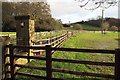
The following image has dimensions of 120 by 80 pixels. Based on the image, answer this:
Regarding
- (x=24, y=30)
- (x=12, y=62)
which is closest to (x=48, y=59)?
(x=12, y=62)

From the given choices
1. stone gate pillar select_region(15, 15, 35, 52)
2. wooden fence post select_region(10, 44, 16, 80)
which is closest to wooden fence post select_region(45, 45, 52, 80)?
wooden fence post select_region(10, 44, 16, 80)

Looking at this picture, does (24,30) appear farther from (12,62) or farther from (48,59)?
(48,59)

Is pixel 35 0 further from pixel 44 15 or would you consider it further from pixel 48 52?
pixel 48 52

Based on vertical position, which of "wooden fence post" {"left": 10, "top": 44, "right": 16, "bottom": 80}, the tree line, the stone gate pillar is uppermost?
the tree line

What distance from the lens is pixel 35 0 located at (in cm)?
2577

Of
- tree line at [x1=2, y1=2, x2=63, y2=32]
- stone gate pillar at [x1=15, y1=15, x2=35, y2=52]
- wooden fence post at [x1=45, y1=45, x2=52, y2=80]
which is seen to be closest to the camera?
wooden fence post at [x1=45, y1=45, x2=52, y2=80]

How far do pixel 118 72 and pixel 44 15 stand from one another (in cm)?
2546

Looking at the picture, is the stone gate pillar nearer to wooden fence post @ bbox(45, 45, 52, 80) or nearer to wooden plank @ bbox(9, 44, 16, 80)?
wooden plank @ bbox(9, 44, 16, 80)

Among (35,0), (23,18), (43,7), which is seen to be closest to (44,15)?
(43,7)

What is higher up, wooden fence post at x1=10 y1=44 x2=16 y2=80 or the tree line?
the tree line

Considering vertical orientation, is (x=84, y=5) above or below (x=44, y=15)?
below

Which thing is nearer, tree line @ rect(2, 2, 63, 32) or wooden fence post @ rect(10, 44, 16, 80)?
wooden fence post @ rect(10, 44, 16, 80)

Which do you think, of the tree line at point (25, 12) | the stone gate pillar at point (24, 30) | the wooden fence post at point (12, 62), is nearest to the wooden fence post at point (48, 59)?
the wooden fence post at point (12, 62)

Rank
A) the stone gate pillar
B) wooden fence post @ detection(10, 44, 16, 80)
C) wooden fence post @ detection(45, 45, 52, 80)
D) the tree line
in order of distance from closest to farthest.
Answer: wooden fence post @ detection(45, 45, 52, 80)
wooden fence post @ detection(10, 44, 16, 80)
the stone gate pillar
the tree line
